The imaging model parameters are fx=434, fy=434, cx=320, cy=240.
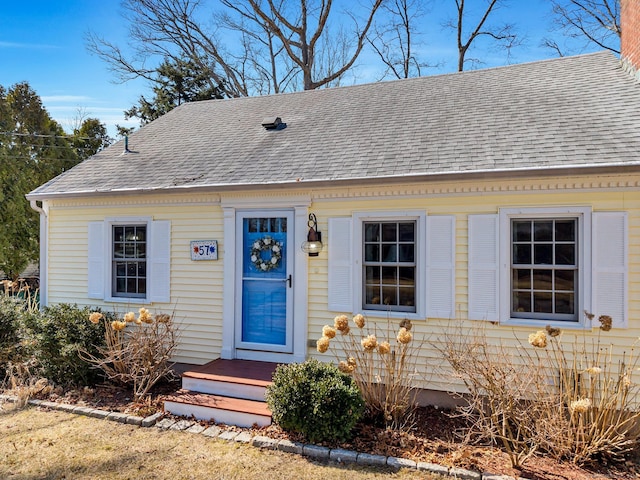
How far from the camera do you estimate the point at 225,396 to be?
5.42m

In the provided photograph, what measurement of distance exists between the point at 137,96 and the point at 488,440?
2146cm

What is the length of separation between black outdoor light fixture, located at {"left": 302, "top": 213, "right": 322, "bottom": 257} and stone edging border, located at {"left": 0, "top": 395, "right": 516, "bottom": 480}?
7.86 feet

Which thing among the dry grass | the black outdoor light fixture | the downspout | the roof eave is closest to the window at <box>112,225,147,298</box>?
the roof eave

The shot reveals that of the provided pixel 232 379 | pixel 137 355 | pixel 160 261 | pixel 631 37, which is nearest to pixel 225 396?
pixel 232 379

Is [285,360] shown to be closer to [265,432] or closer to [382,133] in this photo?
[265,432]

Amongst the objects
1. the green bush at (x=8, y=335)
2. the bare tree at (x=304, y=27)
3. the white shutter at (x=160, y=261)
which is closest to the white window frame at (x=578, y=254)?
the white shutter at (x=160, y=261)

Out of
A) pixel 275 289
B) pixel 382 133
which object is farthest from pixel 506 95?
pixel 275 289

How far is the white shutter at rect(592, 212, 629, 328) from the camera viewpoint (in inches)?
183

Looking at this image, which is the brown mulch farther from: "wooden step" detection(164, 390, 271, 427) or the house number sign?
the house number sign

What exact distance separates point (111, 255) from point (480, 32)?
1697 centimetres

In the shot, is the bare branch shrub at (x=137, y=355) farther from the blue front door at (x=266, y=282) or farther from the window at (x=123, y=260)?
the blue front door at (x=266, y=282)

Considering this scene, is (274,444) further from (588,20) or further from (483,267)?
Answer: (588,20)

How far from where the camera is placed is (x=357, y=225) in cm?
573

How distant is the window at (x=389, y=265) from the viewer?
5.61m
